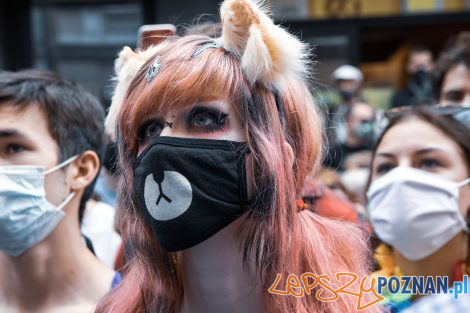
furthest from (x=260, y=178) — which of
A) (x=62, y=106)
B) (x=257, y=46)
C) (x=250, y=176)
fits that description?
(x=62, y=106)

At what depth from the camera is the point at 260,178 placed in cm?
204

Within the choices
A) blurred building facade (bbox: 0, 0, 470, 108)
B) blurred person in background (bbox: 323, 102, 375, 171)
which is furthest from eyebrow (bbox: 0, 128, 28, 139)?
blurred building facade (bbox: 0, 0, 470, 108)

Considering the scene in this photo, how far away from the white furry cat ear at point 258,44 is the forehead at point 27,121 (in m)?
1.23

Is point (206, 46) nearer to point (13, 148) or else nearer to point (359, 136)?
point (13, 148)

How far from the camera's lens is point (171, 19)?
7.92 m

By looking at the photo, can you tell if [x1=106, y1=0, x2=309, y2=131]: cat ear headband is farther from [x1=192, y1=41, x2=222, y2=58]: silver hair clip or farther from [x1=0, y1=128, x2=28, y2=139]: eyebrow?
[x1=0, y1=128, x2=28, y2=139]: eyebrow

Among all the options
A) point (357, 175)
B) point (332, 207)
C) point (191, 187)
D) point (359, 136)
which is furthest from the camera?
point (359, 136)

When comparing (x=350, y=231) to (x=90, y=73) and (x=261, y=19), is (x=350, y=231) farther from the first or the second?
(x=90, y=73)

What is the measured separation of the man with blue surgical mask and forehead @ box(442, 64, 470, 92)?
2301 mm

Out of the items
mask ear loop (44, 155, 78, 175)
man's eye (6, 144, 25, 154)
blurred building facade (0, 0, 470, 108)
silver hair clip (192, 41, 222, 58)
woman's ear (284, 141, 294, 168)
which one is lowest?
mask ear loop (44, 155, 78, 175)

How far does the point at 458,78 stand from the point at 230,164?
2.67 metres

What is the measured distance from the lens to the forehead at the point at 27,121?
2.98 metres

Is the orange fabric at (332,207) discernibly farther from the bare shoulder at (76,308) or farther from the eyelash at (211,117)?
the eyelash at (211,117)

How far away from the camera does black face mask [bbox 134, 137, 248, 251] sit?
1.99 meters
